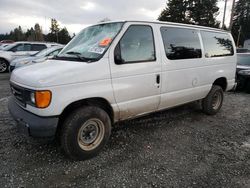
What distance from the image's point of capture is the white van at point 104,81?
2.74m

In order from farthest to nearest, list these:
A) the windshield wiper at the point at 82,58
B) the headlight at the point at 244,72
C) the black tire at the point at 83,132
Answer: the headlight at the point at 244,72
the windshield wiper at the point at 82,58
the black tire at the point at 83,132

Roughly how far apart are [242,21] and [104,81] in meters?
62.5

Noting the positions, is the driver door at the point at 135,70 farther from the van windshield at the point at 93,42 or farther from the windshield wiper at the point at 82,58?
the windshield wiper at the point at 82,58

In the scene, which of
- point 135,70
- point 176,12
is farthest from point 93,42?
point 176,12

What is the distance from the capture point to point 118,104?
3.32 metres

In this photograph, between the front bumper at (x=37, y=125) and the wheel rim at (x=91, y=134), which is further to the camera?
the wheel rim at (x=91, y=134)

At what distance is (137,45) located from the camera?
11.4 ft

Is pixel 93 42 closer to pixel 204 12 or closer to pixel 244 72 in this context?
pixel 244 72

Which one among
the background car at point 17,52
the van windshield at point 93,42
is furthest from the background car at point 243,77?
the background car at point 17,52

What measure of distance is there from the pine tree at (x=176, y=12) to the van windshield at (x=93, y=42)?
36.2 metres

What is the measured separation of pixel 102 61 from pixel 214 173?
223 centimetres

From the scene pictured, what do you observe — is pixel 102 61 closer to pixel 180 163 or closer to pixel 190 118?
pixel 180 163

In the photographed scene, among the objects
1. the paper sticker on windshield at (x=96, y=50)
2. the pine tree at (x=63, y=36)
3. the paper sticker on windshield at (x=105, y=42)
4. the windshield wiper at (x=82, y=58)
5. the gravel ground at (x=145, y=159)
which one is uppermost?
the pine tree at (x=63, y=36)

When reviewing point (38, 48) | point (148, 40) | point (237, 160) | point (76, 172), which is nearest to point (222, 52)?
point (148, 40)
